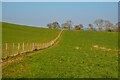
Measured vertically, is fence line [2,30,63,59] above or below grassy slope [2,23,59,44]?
below

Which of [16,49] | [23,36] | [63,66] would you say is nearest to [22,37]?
[23,36]

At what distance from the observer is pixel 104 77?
15805mm

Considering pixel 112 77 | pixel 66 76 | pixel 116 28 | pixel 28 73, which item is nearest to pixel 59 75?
pixel 66 76

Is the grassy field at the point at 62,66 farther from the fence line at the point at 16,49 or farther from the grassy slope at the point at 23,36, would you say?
the grassy slope at the point at 23,36

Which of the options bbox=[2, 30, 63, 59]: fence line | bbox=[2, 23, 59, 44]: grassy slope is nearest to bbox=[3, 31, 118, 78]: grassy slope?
bbox=[2, 30, 63, 59]: fence line

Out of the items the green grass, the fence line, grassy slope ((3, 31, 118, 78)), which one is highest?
the green grass

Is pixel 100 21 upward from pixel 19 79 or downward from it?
upward

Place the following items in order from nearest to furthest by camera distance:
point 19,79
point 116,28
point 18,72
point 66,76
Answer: point 19,79, point 66,76, point 18,72, point 116,28

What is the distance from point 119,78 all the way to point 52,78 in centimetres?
349

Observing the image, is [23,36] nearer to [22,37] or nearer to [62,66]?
[22,37]

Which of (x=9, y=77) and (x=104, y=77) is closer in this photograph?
(x=9, y=77)

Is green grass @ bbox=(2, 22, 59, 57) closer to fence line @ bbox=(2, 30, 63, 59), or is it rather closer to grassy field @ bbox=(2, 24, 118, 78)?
fence line @ bbox=(2, 30, 63, 59)

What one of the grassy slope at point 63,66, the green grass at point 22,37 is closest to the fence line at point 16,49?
the grassy slope at point 63,66

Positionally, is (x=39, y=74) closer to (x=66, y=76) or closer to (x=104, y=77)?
(x=66, y=76)
